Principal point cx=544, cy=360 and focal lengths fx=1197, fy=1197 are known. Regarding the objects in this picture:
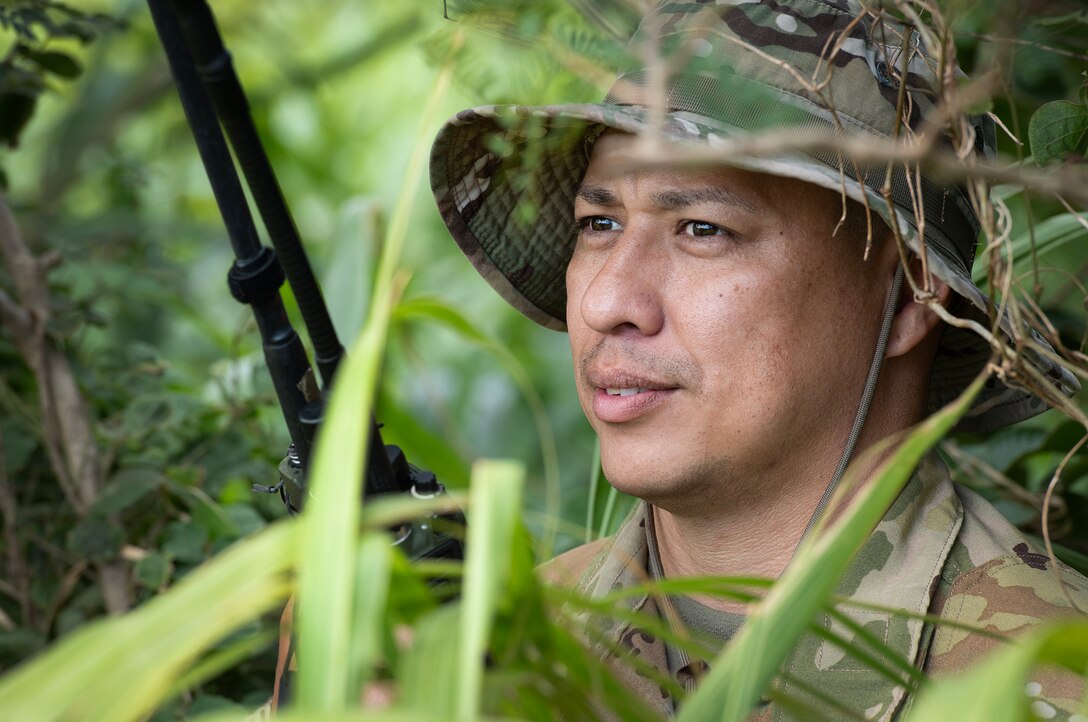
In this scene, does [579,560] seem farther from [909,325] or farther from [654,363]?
[909,325]

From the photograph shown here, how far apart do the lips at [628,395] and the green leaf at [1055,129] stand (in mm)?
437

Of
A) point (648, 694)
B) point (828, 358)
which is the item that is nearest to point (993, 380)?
point (828, 358)

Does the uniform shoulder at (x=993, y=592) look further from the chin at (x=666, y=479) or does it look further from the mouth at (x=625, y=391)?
the mouth at (x=625, y=391)

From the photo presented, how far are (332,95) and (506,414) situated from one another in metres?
1.43

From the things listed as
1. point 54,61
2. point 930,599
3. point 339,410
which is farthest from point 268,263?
point 54,61

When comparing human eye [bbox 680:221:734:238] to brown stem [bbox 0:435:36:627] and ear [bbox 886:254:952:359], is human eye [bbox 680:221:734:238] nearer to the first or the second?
ear [bbox 886:254:952:359]

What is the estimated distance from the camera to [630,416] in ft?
4.33

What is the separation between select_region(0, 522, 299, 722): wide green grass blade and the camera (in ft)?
1.55

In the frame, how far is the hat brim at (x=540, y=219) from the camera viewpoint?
1344mm

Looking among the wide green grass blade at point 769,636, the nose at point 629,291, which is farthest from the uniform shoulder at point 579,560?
the wide green grass blade at point 769,636

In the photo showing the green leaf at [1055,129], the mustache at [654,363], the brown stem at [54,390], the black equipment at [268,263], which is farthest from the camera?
the brown stem at [54,390]

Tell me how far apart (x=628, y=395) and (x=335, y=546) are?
33.3 inches

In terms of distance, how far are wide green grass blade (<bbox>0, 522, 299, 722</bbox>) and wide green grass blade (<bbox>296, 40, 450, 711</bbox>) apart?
0.9 inches

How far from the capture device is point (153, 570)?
5.12 feet
